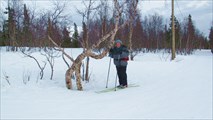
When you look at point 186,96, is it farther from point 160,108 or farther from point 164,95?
point 160,108

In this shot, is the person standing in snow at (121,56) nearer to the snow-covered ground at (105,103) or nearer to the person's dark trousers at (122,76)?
the person's dark trousers at (122,76)

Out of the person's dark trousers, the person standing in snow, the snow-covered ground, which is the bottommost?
the snow-covered ground

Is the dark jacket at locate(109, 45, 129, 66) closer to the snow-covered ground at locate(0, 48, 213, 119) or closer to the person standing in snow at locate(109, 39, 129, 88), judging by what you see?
the person standing in snow at locate(109, 39, 129, 88)

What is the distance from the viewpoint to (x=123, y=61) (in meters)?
9.36

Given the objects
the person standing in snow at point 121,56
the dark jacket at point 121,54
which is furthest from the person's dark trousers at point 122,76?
the dark jacket at point 121,54

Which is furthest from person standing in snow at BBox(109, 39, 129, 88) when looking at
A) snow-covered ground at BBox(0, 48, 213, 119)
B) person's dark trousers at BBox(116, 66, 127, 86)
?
snow-covered ground at BBox(0, 48, 213, 119)

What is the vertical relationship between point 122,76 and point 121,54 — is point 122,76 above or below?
below

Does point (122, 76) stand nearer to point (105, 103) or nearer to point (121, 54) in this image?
point (121, 54)

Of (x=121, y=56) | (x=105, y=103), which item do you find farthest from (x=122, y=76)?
(x=105, y=103)

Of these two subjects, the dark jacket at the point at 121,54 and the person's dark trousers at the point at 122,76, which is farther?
the person's dark trousers at the point at 122,76

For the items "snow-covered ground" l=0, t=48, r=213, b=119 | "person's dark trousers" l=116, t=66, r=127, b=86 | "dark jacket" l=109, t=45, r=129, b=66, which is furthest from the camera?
"person's dark trousers" l=116, t=66, r=127, b=86

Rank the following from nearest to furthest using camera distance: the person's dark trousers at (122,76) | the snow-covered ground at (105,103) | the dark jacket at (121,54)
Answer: the snow-covered ground at (105,103), the dark jacket at (121,54), the person's dark trousers at (122,76)

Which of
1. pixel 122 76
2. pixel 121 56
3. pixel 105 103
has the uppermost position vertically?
pixel 121 56

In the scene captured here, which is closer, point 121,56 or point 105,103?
point 105,103
